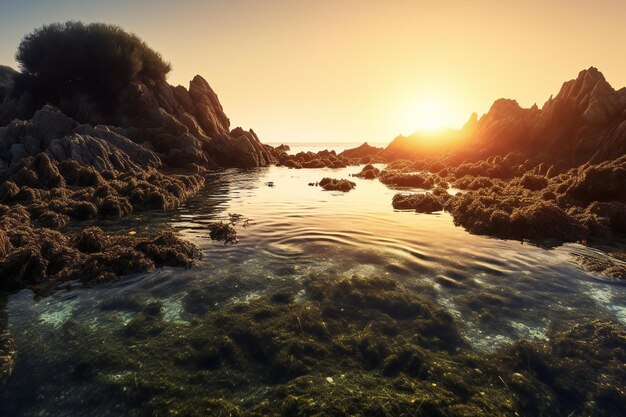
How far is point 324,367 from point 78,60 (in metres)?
81.5

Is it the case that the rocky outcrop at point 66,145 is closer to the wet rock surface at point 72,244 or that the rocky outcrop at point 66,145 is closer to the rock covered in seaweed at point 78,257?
the wet rock surface at point 72,244

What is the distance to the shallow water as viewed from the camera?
7.41 m

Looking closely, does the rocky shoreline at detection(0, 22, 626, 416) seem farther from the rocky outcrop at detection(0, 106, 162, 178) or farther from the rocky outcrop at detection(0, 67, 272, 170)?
the rocky outcrop at detection(0, 67, 272, 170)

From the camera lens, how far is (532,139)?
4928 centimetres

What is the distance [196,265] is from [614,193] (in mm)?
24217

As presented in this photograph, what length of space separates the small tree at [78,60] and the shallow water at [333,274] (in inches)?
2452

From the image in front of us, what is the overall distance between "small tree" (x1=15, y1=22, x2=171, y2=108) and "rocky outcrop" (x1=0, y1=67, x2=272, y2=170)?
2370 millimetres

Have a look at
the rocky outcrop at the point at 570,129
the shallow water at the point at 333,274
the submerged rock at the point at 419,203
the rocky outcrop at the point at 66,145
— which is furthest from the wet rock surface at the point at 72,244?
the rocky outcrop at the point at 570,129

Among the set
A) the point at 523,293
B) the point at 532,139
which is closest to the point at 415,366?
the point at 523,293

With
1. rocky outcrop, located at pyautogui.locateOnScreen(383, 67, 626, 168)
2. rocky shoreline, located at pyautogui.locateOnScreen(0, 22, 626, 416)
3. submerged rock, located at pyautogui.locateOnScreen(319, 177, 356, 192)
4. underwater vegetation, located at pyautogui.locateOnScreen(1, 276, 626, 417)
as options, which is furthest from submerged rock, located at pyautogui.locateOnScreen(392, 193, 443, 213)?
rocky outcrop, located at pyautogui.locateOnScreen(383, 67, 626, 168)

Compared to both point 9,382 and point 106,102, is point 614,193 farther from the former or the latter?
point 106,102

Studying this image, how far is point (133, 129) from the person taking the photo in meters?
56.1

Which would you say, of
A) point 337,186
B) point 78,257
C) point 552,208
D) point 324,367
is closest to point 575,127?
point 337,186

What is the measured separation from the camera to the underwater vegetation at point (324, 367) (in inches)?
223
